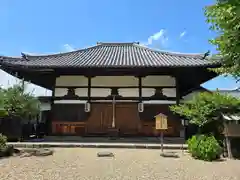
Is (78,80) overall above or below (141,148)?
above

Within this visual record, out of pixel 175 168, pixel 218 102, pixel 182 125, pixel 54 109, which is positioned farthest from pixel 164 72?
pixel 175 168

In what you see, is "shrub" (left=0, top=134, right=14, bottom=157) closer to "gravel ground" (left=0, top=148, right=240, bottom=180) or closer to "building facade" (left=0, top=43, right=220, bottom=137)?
"gravel ground" (left=0, top=148, right=240, bottom=180)

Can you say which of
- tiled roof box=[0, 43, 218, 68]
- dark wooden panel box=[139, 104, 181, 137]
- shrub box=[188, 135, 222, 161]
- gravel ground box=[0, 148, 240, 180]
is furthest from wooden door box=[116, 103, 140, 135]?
shrub box=[188, 135, 222, 161]

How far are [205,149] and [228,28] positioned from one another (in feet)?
16.6

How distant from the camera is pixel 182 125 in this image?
44.4 ft

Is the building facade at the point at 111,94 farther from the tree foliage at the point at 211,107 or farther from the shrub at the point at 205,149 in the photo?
the shrub at the point at 205,149

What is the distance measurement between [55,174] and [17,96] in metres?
6.90

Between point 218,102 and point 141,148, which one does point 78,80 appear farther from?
point 218,102

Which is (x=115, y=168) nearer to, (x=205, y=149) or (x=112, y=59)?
(x=205, y=149)

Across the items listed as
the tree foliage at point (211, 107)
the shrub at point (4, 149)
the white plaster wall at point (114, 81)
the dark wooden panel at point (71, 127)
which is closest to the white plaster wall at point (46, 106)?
the white plaster wall at point (114, 81)

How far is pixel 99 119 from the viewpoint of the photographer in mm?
14008

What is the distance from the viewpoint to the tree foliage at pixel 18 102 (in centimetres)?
1155

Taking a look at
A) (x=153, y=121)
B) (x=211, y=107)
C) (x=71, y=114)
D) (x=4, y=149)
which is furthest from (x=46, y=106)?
(x=211, y=107)

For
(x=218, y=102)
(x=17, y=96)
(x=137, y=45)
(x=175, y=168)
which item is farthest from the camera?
(x=137, y=45)
